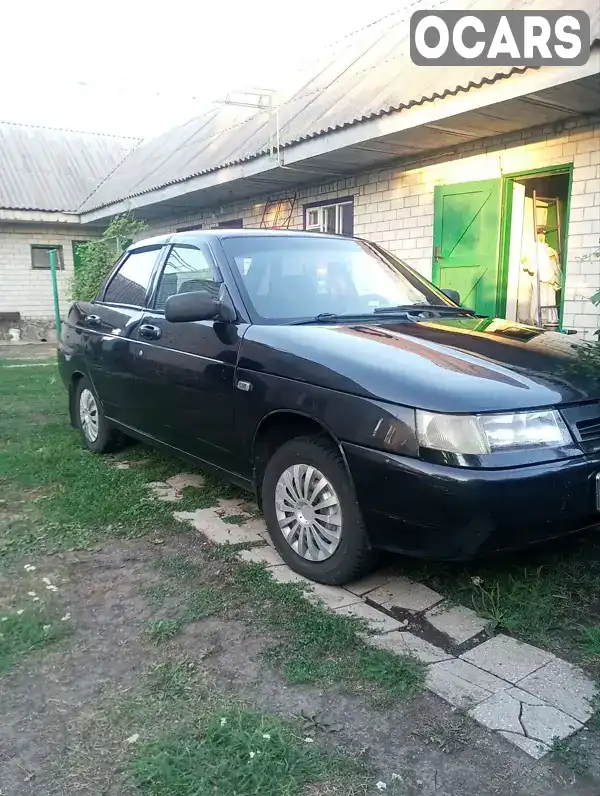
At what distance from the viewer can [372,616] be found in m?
2.84

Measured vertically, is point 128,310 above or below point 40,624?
above

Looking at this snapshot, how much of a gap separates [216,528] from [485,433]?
6.21 ft

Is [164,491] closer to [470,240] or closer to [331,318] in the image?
[331,318]

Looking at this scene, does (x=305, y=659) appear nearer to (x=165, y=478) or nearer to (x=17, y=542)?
(x=17, y=542)

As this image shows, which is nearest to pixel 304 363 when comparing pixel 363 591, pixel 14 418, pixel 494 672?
pixel 363 591

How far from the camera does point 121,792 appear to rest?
1889 millimetres

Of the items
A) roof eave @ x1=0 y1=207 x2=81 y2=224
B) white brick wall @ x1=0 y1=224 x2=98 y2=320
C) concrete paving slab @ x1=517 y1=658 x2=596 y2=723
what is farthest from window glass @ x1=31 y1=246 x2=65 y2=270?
concrete paving slab @ x1=517 y1=658 x2=596 y2=723

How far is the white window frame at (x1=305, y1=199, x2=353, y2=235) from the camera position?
9748mm

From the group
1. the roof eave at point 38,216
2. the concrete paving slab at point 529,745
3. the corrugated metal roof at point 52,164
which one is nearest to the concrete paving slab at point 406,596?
the concrete paving slab at point 529,745

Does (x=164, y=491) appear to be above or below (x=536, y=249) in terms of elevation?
below

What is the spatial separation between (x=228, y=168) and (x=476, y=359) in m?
7.84

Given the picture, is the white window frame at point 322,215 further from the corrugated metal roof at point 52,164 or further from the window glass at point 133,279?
the corrugated metal roof at point 52,164

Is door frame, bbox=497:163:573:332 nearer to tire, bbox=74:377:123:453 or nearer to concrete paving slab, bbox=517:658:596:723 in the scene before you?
tire, bbox=74:377:123:453

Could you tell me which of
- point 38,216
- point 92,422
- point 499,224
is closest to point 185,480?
point 92,422
